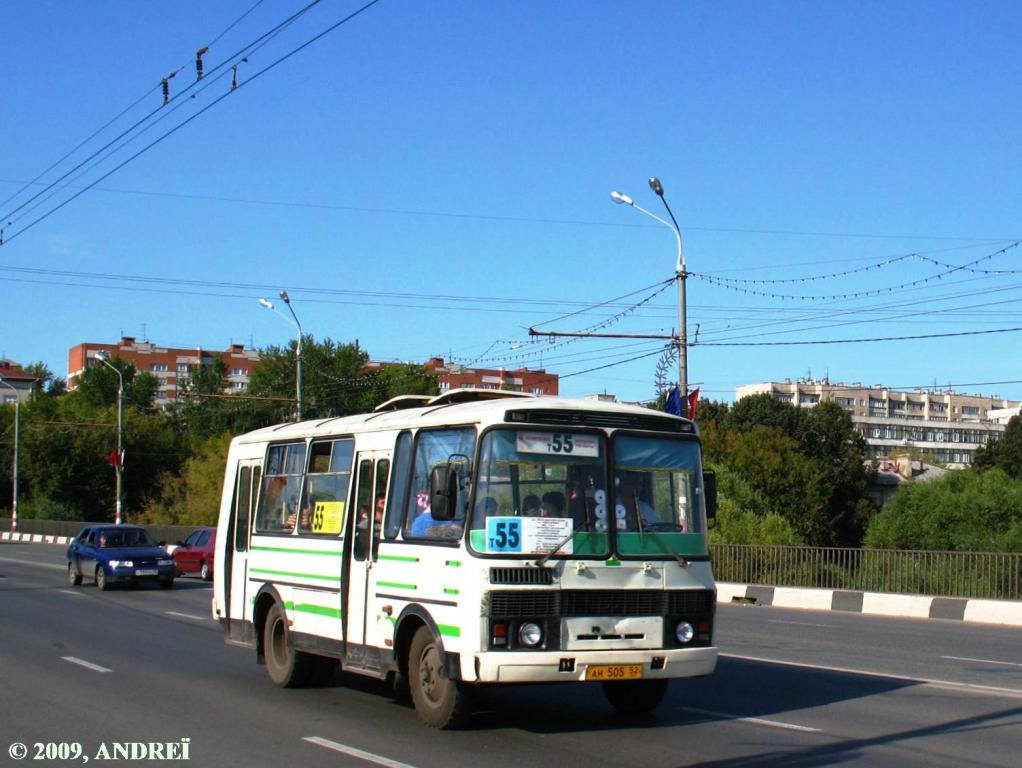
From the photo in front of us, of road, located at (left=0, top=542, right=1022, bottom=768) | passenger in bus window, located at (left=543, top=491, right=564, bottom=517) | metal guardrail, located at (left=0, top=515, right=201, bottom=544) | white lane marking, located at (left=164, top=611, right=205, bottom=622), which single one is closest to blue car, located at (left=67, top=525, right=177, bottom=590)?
white lane marking, located at (left=164, top=611, right=205, bottom=622)

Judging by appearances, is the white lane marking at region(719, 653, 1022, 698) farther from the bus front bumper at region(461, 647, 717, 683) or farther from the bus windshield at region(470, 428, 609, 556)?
the bus windshield at region(470, 428, 609, 556)

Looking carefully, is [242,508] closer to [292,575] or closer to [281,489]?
[281,489]

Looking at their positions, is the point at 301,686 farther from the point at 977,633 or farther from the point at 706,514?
the point at 977,633

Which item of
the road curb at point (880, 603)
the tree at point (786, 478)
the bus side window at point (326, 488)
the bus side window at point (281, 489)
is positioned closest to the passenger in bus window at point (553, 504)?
the bus side window at point (326, 488)

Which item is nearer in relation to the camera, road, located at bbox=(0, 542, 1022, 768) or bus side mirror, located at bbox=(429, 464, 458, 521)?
road, located at bbox=(0, 542, 1022, 768)

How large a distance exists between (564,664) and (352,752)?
5.43 feet

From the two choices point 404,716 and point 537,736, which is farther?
point 404,716

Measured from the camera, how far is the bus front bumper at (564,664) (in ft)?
30.2

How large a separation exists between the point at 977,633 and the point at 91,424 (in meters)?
76.6

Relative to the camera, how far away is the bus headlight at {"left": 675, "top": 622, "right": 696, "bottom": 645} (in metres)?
9.95

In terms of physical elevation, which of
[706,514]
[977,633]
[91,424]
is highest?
[91,424]

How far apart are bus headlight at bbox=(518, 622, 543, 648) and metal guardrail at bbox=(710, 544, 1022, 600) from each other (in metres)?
12.7

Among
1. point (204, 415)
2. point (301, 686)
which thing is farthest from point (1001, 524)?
point (204, 415)

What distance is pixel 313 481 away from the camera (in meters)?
12.4
